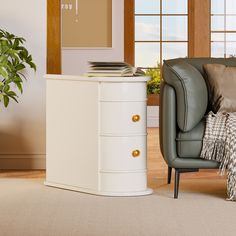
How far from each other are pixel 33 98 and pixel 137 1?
13.7 ft

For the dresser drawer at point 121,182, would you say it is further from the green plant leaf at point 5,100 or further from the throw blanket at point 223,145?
the green plant leaf at point 5,100

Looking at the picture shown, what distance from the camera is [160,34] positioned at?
9484 millimetres

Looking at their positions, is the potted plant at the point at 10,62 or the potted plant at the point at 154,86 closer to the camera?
the potted plant at the point at 10,62

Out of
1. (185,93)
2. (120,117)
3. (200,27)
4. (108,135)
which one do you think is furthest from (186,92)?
(200,27)

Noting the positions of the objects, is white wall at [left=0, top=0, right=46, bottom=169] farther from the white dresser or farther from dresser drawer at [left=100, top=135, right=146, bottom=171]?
dresser drawer at [left=100, top=135, right=146, bottom=171]

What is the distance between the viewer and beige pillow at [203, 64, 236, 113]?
462cm

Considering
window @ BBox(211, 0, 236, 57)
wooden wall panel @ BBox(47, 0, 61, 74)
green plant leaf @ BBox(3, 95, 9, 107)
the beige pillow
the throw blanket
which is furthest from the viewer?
window @ BBox(211, 0, 236, 57)

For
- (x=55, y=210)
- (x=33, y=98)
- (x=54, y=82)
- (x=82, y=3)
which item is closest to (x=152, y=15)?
(x=82, y=3)

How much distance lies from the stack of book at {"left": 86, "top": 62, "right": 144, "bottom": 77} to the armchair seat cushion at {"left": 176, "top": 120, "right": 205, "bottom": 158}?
47cm

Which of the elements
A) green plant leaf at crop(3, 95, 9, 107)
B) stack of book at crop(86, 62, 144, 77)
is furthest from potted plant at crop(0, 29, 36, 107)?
stack of book at crop(86, 62, 144, 77)

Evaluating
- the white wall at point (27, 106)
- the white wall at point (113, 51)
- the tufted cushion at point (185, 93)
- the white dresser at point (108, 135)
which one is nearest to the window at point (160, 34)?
the white wall at point (113, 51)

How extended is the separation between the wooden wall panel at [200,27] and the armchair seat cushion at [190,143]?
5040 millimetres

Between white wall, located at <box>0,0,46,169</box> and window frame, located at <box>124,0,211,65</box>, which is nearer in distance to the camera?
white wall, located at <box>0,0,46,169</box>

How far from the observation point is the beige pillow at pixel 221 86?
462 cm
